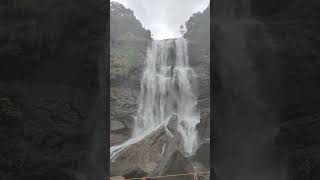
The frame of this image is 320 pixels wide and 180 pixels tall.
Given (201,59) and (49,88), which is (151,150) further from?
(49,88)

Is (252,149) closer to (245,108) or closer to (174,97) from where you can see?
(245,108)

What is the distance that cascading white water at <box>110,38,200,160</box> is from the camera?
19.2m

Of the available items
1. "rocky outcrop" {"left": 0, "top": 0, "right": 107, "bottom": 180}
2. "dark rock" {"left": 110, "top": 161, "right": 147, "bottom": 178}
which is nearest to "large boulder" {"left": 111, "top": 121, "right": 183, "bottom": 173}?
"dark rock" {"left": 110, "top": 161, "right": 147, "bottom": 178}

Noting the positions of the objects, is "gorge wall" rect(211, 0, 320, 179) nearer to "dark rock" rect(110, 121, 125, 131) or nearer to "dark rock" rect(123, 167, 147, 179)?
"dark rock" rect(123, 167, 147, 179)

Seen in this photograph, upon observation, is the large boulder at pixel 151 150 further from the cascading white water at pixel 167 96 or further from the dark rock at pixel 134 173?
the cascading white water at pixel 167 96

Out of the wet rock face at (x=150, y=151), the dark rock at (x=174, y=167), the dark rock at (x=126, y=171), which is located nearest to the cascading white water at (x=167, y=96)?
the wet rock face at (x=150, y=151)

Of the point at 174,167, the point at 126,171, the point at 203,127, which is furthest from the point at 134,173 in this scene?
the point at 203,127

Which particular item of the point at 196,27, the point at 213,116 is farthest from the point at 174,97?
the point at 213,116

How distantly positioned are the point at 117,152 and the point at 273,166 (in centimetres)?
1467

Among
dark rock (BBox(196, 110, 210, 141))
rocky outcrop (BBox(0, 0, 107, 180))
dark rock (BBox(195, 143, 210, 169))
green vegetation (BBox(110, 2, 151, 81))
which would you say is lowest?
dark rock (BBox(195, 143, 210, 169))

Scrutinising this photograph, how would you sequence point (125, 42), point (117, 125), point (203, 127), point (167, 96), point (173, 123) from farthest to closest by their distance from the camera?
point (125, 42), point (167, 96), point (173, 123), point (117, 125), point (203, 127)

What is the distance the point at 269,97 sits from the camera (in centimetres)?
153

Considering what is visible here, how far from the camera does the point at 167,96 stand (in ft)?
66.5

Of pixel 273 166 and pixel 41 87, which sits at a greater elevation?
pixel 41 87
